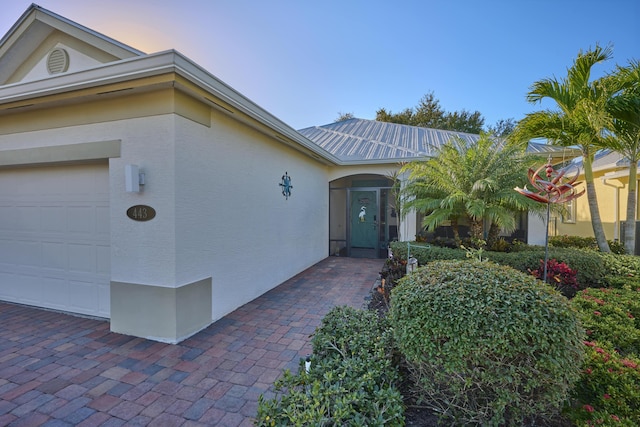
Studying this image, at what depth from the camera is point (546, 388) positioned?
176 centimetres

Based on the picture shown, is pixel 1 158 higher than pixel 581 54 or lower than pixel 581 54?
lower

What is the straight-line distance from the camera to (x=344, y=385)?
195cm

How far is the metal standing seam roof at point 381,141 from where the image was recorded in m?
8.95

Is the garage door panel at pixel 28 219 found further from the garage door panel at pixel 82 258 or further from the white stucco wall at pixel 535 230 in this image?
the white stucco wall at pixel 535 230

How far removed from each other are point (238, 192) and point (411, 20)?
258 inches

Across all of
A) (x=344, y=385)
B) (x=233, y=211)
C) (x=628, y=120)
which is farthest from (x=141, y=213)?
(x=628, y=120)

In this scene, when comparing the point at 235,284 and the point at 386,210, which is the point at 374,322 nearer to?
the point at 235,284

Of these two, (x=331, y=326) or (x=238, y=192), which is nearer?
(x=331, y=326)

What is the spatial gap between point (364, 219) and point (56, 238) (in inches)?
316

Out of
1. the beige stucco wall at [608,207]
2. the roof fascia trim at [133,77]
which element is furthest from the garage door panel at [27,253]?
the beige stucco wall at [608,207]

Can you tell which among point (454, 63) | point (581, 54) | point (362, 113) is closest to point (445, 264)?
point (581, 54)

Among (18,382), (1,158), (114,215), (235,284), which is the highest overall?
(1,158)

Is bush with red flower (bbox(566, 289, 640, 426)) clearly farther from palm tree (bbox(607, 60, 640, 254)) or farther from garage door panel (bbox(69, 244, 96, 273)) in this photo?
garage door panel (bbox(69, 244, 96, 273))

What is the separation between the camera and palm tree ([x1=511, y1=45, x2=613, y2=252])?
18.8 ft
